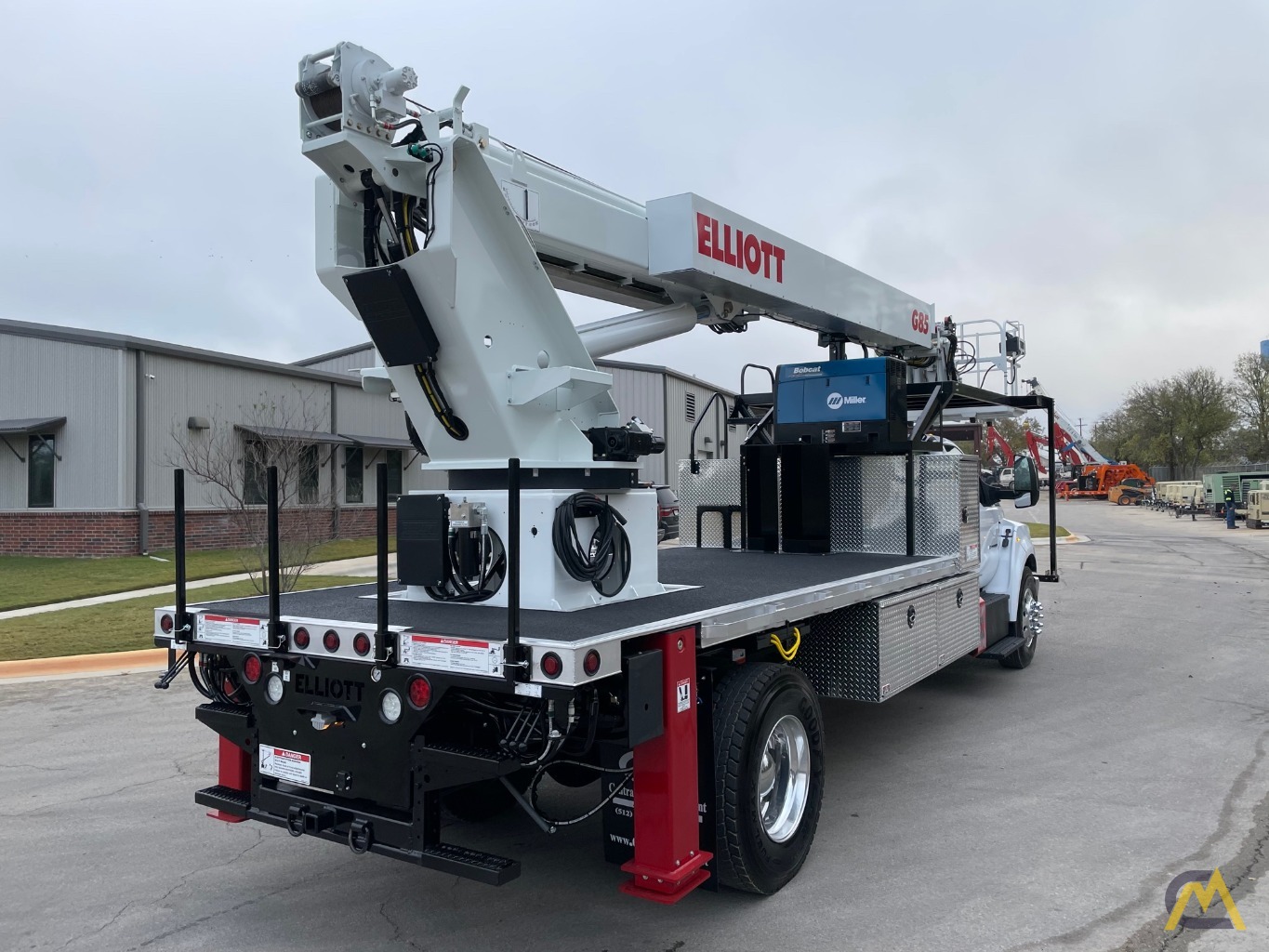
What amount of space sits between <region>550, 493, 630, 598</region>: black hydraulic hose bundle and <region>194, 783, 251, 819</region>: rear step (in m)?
1.66

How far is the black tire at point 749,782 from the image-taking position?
394 cm

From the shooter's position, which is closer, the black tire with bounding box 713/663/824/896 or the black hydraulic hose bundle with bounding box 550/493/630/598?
the black tire with bounding box 713/663/824/896

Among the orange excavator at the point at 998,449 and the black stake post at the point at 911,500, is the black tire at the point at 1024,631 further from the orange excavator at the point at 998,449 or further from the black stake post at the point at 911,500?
the black stake post at the point at 911,500

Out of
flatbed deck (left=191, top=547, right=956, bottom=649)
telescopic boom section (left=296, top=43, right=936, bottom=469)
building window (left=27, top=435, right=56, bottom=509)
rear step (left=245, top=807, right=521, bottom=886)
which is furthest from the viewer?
building window (left=27, top=435, right=56, bottom=509)

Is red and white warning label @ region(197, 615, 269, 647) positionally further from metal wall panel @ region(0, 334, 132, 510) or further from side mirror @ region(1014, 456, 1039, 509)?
metal wall panel @ region(0, 334, 132, 510)

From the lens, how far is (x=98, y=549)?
786 inches

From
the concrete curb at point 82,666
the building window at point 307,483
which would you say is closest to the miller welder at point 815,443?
the concrete curb at point 82,666

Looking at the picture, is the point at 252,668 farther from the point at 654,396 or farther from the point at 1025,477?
the point at 654,396

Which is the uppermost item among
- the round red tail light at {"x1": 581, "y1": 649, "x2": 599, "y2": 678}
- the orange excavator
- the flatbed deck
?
the orange excavator

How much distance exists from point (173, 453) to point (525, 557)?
61.9ft

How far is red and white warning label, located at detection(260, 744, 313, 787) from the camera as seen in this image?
3865mm

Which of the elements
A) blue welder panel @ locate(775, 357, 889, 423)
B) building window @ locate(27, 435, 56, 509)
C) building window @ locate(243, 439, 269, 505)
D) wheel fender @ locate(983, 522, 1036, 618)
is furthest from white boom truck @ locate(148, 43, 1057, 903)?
building window @ locate(27, 435, 56, 509)

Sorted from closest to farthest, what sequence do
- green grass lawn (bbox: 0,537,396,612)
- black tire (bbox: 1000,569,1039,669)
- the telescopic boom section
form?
the telescopic boom section < black tire (bbox: 1000,569,1039,669) < green grass lawn (bbox: 0,537,396,612)

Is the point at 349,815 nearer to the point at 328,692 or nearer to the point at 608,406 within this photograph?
the point at 328,692
